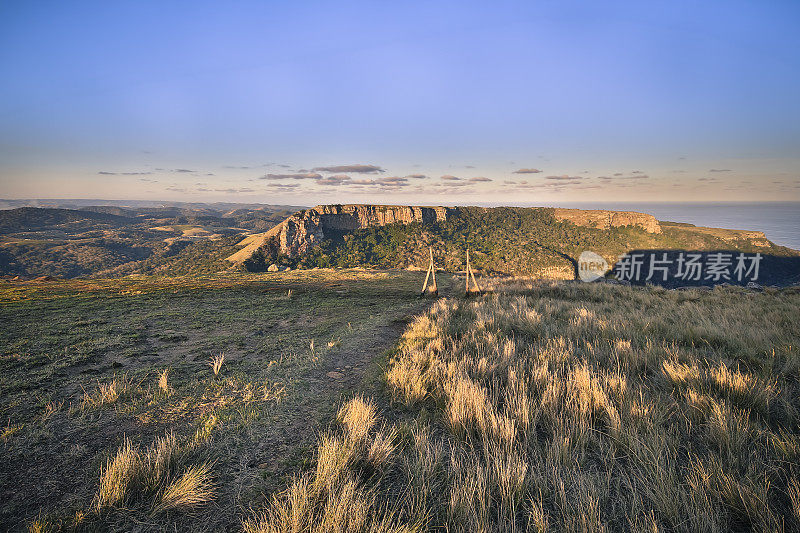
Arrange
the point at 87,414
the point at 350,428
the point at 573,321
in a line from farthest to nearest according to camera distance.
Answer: the point at 573,321 → the point at 87,414 → the point at 350,428

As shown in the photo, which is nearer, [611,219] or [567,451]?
[567,451]

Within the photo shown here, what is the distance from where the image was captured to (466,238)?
91.4 m

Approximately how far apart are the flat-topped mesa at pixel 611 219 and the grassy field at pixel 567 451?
113 metres

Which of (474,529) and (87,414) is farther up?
(474,529)

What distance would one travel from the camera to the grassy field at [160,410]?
2383 mm

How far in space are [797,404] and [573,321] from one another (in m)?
4.80

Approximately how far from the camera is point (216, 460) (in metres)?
2.96

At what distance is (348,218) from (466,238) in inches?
1798

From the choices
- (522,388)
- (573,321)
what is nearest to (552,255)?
(573,321)

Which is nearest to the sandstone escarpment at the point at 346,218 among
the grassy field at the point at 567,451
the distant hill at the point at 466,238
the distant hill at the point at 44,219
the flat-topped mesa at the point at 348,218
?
the flat-topped mesa at the point at 348,218

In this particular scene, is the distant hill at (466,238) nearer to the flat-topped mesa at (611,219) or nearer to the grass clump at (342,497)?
the flat-topped mesa at (611,219)

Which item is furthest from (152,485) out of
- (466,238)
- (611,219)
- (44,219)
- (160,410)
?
(44,219)

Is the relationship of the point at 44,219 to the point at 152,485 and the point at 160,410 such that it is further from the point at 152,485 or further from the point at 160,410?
the point at 152,485

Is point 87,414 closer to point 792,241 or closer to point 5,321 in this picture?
point 5,321
